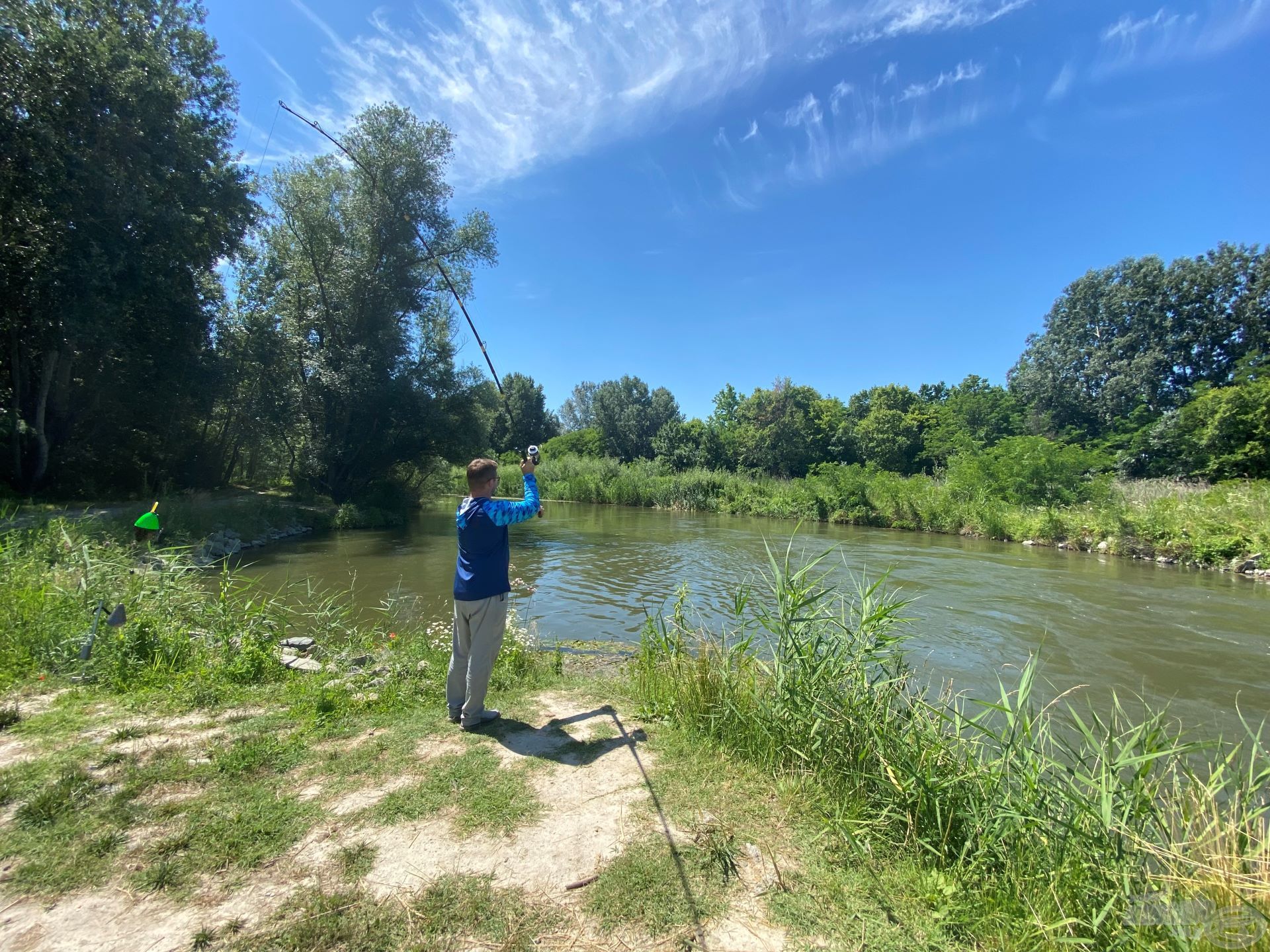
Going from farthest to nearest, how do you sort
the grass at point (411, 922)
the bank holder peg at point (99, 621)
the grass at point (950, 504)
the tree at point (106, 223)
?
1. the grass at point (950, 504)
2. the tree at point (106, 223)
3. the bank holder peg at point (99, 621)
4. the grass at point (411, 922)

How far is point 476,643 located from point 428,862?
164 centimetres

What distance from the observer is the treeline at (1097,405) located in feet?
82.7

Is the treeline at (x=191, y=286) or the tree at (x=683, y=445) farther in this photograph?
the tree at (x=683, y=445)

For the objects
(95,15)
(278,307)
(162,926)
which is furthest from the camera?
(278,307)

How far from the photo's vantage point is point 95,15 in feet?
47.2

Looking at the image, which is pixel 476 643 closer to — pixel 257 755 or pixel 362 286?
pixel 257 755

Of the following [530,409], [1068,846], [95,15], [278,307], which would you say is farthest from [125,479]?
[530,409]

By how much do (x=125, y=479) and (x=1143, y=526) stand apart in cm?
3423

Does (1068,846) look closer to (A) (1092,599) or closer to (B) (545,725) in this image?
(B) (545,725)

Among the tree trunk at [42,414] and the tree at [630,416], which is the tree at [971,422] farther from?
the tree trunk at [42,414]

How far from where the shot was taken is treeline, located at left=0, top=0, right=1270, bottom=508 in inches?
527

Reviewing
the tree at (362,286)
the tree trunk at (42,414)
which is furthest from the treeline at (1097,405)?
the tree trunk at (42,414)

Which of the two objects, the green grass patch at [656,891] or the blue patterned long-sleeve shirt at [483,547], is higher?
the blue patterned long-sleeve shirt at [483,547]

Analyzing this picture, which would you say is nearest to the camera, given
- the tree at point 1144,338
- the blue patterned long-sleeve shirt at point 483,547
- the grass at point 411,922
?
the grass at point 411,922
